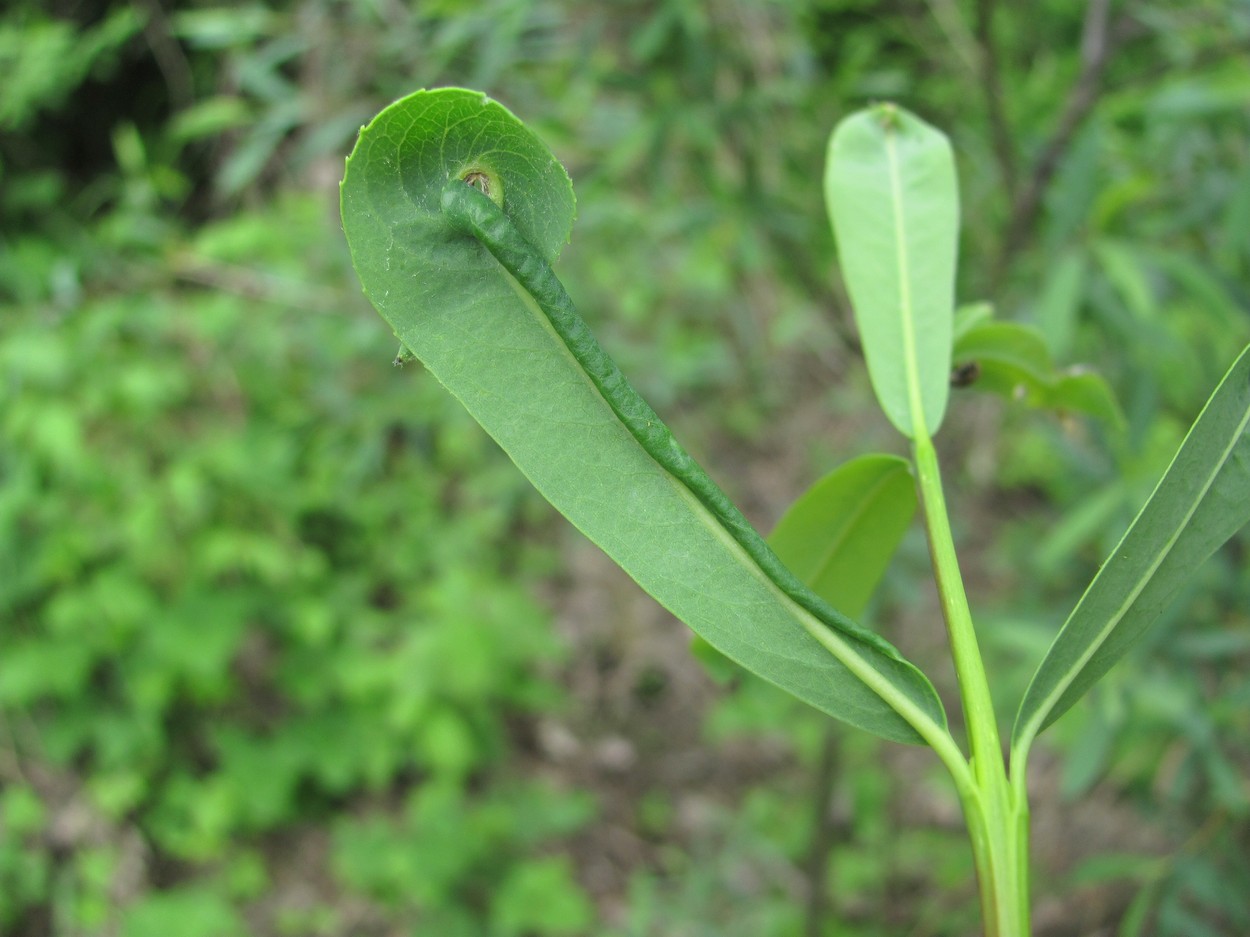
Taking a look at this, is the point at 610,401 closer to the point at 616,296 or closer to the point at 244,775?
the point at 616,296

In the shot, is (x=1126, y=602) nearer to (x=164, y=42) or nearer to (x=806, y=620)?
(x=806, y=620)

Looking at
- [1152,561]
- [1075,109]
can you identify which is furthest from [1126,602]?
[1075,109]

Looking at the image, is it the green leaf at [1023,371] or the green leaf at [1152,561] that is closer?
the green leaf at [1152,561]

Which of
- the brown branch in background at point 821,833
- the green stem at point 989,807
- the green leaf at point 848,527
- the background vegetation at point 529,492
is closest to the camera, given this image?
the green stem at point 989,807

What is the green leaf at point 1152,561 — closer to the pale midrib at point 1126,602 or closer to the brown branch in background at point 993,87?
the pale midrib at point 1126,602

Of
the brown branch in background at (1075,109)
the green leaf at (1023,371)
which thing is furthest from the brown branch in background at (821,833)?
the green leaf at (1023,371)

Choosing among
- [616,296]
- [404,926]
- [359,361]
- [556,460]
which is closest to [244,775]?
[404,926]
